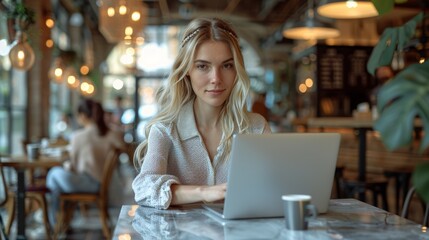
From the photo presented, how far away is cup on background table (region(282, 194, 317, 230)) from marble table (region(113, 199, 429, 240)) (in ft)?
0.07

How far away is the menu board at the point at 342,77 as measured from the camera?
34.5 ft

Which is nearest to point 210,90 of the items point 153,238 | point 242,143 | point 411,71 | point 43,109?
point 242,143

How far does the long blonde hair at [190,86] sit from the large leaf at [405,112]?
1067 millimetres

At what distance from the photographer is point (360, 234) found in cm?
168

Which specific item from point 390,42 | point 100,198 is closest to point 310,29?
point 100,198

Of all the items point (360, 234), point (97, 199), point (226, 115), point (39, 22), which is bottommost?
point (97, 199)

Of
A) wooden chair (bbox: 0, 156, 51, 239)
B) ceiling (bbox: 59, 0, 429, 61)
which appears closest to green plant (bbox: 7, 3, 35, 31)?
wooden chair (bbox: 0, 156, 51, 239)

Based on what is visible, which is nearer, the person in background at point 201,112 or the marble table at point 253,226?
the marble table at point 253,226

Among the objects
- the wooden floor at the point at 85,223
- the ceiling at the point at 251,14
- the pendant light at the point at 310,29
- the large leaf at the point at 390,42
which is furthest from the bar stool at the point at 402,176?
the ceiling at the point at 251,14

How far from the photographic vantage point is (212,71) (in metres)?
2.33

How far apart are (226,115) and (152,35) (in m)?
18.0

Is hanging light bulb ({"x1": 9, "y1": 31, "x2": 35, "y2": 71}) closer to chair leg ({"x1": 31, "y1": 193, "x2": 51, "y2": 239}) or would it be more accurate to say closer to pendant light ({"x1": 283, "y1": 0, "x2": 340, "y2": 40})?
chair leg ({"x1": 31, "y1": 193, "x2": 51, "y2": 239})

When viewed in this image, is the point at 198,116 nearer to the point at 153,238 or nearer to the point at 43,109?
the point at 153,238

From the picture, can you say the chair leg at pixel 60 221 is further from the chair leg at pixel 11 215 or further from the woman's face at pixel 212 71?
the woman's face at pixel 212 71
